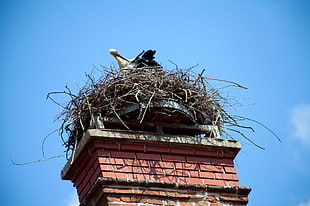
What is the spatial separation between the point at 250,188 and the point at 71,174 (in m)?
2.12

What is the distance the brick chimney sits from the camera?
6.36 metres

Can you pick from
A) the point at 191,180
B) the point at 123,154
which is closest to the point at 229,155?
the point at 191,180

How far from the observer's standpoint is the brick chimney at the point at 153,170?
6355mm

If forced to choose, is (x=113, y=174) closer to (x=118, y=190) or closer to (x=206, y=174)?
(x=118, y=190)

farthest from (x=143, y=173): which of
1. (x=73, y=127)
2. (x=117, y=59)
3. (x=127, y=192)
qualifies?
(x=117, y=59)

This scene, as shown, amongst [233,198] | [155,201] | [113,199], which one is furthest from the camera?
[233,198]

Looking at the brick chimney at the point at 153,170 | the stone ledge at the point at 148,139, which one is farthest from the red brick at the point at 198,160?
the stone ledge at the point at 148,139

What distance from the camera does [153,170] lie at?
666cm

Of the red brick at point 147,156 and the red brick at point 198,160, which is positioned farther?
the red brick at point 198,160

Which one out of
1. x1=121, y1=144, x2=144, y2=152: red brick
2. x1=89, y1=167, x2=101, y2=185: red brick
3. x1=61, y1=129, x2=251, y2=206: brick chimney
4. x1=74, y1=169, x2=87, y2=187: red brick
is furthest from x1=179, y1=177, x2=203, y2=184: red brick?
x1=74, y1=169, x2=87, y2=187: red brick

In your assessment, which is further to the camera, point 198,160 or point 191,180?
point 198,160

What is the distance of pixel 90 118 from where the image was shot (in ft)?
24.0

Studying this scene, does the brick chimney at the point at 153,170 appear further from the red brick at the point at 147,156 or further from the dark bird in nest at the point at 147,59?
the dark bird in nest at the point at 147,59

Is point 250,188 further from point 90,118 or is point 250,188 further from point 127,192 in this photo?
point 90,118
